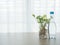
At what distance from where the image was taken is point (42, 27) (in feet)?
5.54

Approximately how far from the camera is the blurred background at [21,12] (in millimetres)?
3379

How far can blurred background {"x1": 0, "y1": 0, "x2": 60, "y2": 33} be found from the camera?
3.38 metres

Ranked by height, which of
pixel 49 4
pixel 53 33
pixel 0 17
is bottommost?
pixel 53 33

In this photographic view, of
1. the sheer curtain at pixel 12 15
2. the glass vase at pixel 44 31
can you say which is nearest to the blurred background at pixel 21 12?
the sheer curtain at pixel 12 15

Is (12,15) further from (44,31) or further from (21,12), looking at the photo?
(44,31)

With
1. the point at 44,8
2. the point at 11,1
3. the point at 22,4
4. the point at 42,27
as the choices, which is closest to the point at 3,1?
the point at 11,1

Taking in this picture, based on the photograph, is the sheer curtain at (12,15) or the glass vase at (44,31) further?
the sheer curtain at (12,15)

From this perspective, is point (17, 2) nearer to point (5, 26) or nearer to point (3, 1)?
point (3, 1)

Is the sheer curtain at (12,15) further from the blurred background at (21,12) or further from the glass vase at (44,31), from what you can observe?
the glass vase at (44,31)

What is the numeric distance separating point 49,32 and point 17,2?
1845 millimetres

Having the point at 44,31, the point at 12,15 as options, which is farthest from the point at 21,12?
the point at 44,31

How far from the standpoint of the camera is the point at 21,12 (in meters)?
3.40

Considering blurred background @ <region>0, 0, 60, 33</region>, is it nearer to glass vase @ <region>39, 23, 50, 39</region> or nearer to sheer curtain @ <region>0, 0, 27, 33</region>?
sheer curtain @ <region>0, 0, 27, 33</region>

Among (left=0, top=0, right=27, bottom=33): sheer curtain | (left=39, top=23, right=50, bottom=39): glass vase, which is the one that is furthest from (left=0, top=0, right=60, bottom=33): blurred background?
(left=39, top=23, right=50, bottom=39): glass vase
